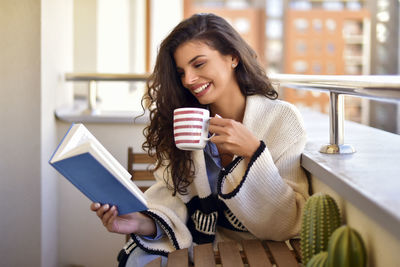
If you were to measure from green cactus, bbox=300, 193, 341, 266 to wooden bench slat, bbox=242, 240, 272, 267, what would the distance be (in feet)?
0.74

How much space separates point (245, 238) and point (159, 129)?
1.52ft

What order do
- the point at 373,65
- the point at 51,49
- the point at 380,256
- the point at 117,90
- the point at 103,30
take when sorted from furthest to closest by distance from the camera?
the point at 373,65
the point at 117,90
the point at 103,30
the point at 51,49
the point at 380,256

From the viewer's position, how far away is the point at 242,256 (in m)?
1.41

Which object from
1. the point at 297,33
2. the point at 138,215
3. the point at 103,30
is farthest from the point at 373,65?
the point at 297,33

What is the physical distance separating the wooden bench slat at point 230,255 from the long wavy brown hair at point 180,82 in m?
0.28

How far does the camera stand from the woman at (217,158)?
140cm

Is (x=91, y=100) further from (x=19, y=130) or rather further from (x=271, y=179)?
(x=271, y=179)

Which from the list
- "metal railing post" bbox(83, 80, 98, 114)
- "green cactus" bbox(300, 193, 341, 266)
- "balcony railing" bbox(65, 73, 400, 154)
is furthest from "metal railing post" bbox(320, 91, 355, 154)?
"metal railing post" bbox(83, 80, 98, 114)

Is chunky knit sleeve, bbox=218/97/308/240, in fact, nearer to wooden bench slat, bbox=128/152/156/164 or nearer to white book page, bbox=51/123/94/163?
white book page, bbox=51/123/94/163

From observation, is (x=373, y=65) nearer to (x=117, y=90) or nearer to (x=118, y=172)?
(x=117, y=90)

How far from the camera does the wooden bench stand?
1304 mm

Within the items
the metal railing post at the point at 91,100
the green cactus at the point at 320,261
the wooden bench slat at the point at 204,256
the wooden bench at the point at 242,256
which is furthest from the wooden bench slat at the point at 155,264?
the metal railing post at the point at 91,100

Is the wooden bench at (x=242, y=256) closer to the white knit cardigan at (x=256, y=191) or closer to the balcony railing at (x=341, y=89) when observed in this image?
the white knit cardigan at (x=256, y=191)

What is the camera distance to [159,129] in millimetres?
1772
